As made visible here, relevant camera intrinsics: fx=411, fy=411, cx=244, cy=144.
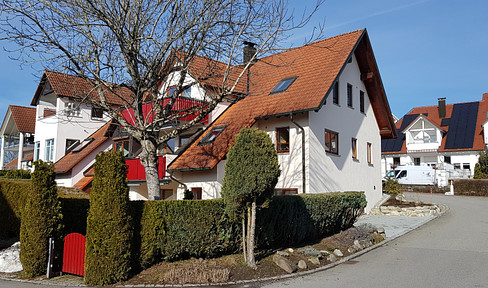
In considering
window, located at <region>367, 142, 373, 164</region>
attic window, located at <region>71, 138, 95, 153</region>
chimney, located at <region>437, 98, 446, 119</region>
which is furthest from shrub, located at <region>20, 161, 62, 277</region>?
chimney, located at <region>437, 98, 446, 119</region>

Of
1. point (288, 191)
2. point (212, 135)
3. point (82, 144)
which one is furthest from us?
point (82, 144)

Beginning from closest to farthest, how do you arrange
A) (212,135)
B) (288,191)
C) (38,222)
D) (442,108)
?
(38,222), (288,191), (212,135), (442,108)

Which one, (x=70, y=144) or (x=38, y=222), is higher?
(x=70, y=144)

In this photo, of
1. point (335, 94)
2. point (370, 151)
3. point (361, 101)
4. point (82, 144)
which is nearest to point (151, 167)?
point (335, 94)

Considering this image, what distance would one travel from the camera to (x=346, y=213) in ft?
49.1

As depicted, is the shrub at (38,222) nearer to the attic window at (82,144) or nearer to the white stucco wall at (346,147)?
the white stucco wall at (346,147)

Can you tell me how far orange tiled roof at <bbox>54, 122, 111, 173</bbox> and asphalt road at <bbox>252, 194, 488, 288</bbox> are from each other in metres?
19.4

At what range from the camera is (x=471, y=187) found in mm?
33094

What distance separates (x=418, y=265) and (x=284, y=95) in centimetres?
1030

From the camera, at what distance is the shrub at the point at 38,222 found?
988cm

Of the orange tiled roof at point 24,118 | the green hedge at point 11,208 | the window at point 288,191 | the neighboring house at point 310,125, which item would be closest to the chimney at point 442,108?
the neighboring house at point 310,125

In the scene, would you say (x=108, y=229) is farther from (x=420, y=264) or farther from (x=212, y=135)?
(x=212, y=135)

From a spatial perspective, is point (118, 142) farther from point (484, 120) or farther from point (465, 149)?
point (484, 120)

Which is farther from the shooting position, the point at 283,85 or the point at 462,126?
the point at 462,126
